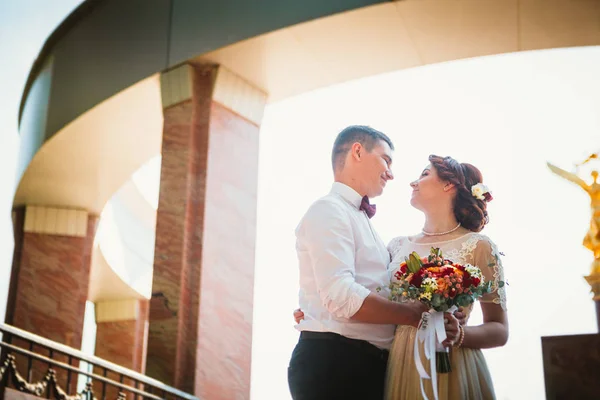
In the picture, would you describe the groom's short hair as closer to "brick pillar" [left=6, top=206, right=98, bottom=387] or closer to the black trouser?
the black trouser

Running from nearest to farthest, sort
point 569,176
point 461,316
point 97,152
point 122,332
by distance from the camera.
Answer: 1. point 461,316
2. point 569,176
3. point 97,152
4. point 122,332

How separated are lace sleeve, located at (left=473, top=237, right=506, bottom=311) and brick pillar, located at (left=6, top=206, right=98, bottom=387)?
8858 mm

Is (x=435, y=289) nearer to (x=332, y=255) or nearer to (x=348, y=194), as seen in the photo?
(x=332, y=255)

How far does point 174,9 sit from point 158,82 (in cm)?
85

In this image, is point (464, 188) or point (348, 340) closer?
point (348, 340)

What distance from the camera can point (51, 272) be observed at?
1246cm

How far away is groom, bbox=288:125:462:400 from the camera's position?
416 centimetres

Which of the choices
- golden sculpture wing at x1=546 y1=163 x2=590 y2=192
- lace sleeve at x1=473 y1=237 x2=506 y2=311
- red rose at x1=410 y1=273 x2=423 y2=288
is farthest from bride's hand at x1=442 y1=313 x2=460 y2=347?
golden sculpture wing at x1=546 y1=163 x2=590 y2=192

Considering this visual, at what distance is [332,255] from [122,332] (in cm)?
1307

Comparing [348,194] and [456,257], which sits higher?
[348,194]

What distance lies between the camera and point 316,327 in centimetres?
434

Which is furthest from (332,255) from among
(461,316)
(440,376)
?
(440,376)

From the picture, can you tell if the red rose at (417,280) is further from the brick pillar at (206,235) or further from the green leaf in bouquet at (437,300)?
the brick pillar at (206,235)

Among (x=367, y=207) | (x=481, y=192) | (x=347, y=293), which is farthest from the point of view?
(x=481, y=192)
